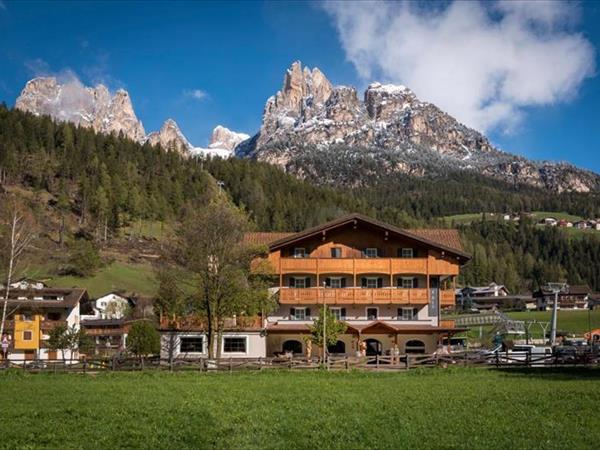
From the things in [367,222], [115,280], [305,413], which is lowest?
[305,413]

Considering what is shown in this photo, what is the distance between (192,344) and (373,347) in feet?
44.1

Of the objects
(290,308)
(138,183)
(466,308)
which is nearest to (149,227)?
(138,183)

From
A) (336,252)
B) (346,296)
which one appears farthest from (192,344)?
(336,252)

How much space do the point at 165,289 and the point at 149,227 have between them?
A: 107m

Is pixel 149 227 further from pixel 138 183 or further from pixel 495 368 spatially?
pixel 495 368

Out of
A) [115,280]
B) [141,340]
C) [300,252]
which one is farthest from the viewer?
[115,280]

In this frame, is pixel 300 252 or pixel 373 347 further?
pixel 300 252

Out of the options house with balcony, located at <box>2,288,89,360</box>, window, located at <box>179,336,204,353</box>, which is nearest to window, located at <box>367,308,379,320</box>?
window, located at <box>179,336,204,353</box>

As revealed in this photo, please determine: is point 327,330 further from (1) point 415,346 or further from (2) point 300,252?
(2) point 300,252

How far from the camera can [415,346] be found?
1994 inches

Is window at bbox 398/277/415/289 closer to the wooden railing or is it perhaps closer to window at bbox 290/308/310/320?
the wooden railing

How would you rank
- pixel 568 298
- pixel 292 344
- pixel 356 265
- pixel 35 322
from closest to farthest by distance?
pixel 292 344
pixel 356 265
pixel 35 322
pixel 568 298

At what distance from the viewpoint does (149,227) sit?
146 meters

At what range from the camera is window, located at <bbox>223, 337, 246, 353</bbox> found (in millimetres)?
49375
